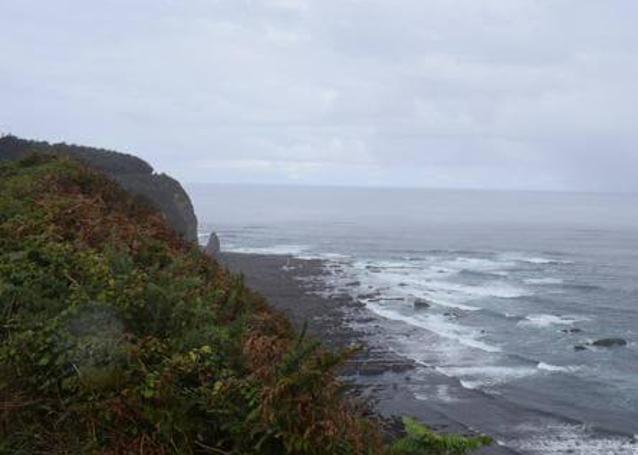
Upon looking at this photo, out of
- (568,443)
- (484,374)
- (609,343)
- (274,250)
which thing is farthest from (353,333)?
(274,250)

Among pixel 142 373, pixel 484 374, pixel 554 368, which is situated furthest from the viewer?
pixel 554 368

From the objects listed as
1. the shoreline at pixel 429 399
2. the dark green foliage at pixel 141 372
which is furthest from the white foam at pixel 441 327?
the dark green foliage at pixel 141 372

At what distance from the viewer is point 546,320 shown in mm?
43969

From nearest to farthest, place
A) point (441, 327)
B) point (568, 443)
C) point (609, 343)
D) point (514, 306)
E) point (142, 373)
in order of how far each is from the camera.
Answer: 1. point (142, 373)
2. point (568, 443)
3. point (609, 343)
4. point (441, 327)
5. point (514, 306)

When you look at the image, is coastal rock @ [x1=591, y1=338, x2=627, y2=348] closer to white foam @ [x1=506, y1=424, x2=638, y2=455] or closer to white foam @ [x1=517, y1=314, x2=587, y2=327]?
white foam @ [x1=517, y1=314, x2=587, y2=327]

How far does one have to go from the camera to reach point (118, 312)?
6.34 meters

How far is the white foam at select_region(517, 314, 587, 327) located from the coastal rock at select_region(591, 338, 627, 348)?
496cm

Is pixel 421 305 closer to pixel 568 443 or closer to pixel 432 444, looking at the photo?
pixel 568 443

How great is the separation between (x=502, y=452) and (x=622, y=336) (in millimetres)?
19948

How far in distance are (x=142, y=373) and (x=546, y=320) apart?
136 feet

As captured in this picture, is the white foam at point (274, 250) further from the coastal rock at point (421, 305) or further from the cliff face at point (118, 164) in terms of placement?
the cliff face at point (118, 164)

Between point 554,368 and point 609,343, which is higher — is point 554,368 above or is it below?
below

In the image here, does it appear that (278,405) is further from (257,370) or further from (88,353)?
(88,353)

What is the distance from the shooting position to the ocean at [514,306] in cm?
2908
